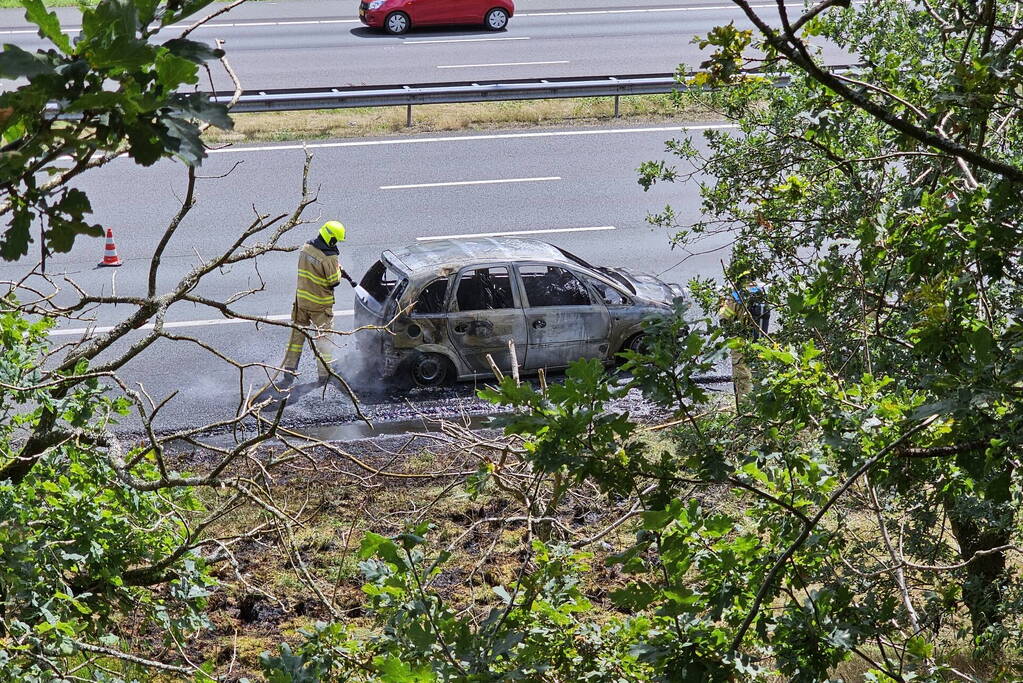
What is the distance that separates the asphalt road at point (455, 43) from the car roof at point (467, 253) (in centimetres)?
985

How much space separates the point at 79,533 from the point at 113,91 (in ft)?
12.1

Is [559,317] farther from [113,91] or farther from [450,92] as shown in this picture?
[113,91]

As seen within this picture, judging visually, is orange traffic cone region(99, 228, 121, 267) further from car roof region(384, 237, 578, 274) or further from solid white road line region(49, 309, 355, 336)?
car roof region(384, 237, 578, 274)

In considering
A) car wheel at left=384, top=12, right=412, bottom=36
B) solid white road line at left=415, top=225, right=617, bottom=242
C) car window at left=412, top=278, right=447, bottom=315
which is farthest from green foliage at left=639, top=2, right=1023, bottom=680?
car wheel at left=384, top=12, right=412, bottom=36

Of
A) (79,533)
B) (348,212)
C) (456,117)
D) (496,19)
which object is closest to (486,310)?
(348,212)

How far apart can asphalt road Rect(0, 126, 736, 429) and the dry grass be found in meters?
0.59

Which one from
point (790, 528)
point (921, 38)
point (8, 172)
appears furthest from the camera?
point (921, 38)

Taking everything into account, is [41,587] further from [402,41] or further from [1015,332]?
[402,41]

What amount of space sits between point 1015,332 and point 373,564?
213cm

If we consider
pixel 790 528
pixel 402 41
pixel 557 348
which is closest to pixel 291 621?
pixel 557 348

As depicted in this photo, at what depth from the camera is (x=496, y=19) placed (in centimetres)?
2481

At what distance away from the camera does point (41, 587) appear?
15.7 feet

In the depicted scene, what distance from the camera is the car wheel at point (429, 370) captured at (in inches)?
441

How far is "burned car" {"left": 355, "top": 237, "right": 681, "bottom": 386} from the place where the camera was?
10977 mm
